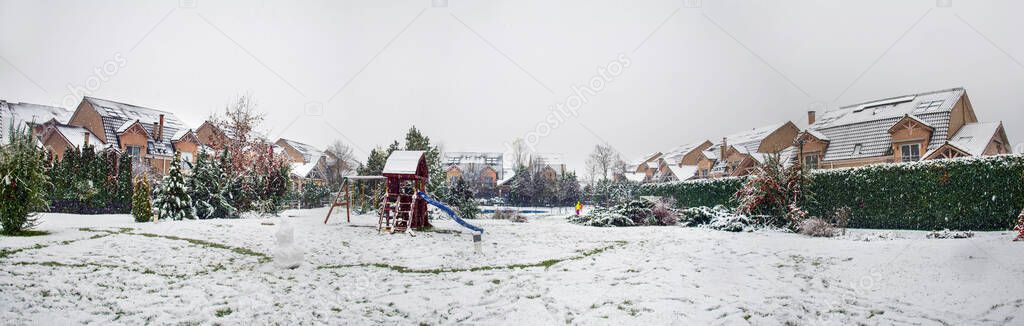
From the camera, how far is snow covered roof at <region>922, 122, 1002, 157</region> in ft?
77.6

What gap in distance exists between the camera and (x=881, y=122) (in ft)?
90.4

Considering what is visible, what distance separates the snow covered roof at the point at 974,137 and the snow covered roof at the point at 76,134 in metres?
48.4

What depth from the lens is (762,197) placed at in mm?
16422

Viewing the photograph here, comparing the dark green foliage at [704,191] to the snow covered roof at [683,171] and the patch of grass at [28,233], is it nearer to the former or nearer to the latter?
the snow covered roof at [683,171]

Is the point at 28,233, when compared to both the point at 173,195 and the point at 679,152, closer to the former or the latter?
the point at 173,195

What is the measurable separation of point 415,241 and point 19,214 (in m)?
9.20

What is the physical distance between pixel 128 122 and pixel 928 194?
140 ft

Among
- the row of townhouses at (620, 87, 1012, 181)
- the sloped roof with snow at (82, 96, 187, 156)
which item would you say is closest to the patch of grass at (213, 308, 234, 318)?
the row of townhouses at (620, 87, 1012, 181)

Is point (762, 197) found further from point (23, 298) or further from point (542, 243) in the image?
point (23, 298)

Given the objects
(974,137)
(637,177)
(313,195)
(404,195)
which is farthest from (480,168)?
(974,137)

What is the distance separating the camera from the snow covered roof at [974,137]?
23645 millimetres

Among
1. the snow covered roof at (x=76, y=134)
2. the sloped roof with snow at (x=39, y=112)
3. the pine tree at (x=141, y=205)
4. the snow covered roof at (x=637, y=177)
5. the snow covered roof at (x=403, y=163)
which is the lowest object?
the pine tree at (x=141, y=205)

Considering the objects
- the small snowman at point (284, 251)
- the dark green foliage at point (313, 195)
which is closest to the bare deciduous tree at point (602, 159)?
the dark green foliage at point (313, 195)

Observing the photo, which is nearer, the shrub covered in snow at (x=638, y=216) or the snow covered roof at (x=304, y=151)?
the shrub covered in snow at (x=638, y=216)
